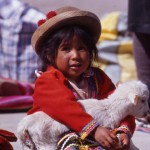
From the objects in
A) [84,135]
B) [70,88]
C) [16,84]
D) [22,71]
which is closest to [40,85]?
[70,88]

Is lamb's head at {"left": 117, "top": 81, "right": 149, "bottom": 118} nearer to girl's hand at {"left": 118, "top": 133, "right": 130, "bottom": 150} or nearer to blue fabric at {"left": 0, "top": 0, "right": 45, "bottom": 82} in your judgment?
girl's hand at {"left": 118, "top": 133, "right": 130, "bottom": 150}

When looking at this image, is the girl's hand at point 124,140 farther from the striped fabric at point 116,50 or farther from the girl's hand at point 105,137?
the striped fabric at point 116,50

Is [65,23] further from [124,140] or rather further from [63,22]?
[124,140]

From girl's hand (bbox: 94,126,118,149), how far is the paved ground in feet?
2.78

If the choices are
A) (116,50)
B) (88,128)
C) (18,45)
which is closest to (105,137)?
(88,128)

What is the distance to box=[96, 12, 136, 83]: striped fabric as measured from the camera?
5.30 meters

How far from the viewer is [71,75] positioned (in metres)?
2.45

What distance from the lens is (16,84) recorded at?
14.7 ft

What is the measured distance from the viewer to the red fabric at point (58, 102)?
2270 millimetres

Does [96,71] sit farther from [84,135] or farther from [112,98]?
[84,135]

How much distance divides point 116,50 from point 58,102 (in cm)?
317

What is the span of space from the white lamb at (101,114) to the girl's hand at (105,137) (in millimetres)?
78

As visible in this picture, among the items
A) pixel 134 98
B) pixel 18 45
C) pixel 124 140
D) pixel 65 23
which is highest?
pixel 65 23

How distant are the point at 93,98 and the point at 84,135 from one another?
0.26m
